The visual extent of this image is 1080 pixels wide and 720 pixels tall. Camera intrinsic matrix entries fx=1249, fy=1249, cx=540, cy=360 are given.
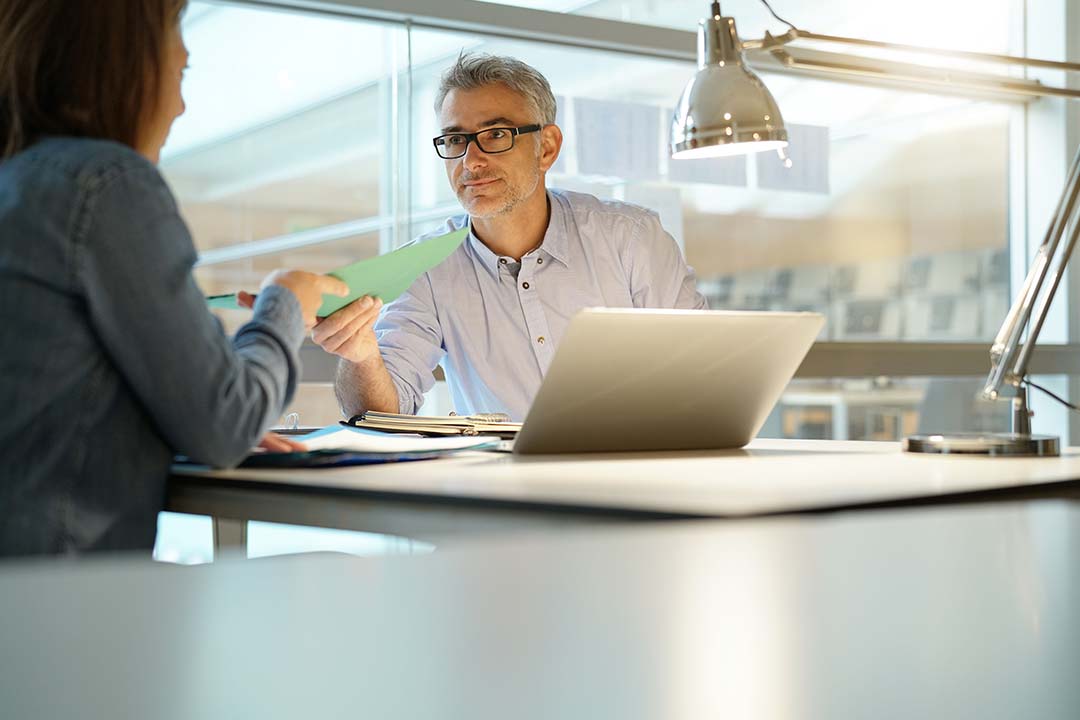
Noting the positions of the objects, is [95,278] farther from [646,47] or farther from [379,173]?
[646,47]

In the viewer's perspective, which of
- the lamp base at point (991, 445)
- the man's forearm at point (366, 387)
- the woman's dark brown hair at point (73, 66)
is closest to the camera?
the woman's dark brown hair at point (73, 66)

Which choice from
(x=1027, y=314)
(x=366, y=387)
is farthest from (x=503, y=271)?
(x=1027, y=314)

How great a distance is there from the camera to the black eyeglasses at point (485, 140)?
252 centimetres

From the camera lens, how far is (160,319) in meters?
1.13

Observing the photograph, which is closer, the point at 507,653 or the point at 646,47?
the point at 507,653

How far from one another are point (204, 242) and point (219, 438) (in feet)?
6.70

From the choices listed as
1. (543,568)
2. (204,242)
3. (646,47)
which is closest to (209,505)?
(543,568)

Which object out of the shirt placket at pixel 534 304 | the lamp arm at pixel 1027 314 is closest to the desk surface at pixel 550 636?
the lamp arm at pixel 1027 314

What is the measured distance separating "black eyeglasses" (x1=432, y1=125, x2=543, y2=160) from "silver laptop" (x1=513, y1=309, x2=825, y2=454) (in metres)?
1.10

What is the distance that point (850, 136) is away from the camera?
13.4 ft

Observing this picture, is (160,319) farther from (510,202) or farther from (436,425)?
(510,202)

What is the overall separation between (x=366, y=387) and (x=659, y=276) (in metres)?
0.76

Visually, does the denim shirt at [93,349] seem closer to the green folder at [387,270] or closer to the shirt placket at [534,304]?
the green folder at [387,270]

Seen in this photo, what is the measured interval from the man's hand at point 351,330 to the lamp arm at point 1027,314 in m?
0.80
